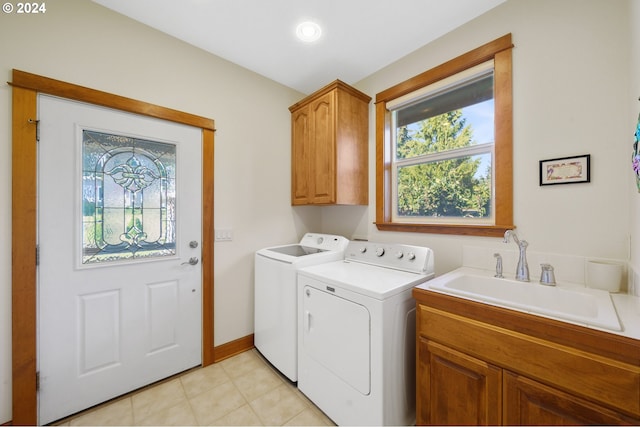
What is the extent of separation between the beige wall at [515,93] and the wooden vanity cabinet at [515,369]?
561 millimetres

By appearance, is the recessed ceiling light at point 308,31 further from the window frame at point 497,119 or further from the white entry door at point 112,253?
the white entry door at point 112,253

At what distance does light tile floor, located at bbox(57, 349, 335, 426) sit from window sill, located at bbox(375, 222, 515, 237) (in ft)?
4.81

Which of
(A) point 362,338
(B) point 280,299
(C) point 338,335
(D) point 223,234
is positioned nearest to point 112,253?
(D) point 223,234

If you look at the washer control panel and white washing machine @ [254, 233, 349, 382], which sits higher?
the washer control panel

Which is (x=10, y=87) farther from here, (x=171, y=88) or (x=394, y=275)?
(x=394, y=275)

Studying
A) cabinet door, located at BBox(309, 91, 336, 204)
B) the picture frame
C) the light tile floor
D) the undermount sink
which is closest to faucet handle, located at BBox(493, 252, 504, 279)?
the undermount sink

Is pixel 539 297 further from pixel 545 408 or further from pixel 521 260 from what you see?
pixel 545 408

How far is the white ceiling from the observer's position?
159cm

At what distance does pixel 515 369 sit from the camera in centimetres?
98

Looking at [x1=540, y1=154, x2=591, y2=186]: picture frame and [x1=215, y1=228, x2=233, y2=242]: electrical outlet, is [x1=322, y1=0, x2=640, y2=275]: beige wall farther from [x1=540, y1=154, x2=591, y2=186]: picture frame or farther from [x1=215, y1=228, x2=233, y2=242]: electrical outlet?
[x1=215, y1=228, x2=233, y2=242]: electrical outlet

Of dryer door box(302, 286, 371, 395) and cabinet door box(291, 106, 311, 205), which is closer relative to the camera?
dryer door box(302, 286, 371, 395)

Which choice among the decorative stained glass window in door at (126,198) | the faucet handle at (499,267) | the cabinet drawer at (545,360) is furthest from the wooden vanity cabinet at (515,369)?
the decorative stained glass window in door at (126,198)

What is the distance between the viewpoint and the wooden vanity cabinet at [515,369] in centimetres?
79

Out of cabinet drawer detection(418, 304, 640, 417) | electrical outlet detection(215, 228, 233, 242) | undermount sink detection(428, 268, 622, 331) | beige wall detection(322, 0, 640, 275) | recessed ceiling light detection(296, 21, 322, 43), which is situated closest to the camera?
cabinet drawer detection(418, 304, 640, 417)
